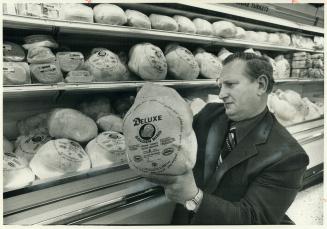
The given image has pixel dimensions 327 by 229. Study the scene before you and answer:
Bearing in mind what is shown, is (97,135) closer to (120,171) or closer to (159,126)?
(120,171)

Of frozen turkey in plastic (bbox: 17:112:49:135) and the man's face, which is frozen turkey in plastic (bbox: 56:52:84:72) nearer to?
frozen turkey in plastic (bbox: 17:112:49:135)

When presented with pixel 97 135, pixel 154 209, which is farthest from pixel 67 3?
pixel 154 209

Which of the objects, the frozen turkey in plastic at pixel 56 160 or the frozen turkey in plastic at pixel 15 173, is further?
the frozen turkey in plastic at pixel 56 160

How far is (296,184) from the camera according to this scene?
168 cm

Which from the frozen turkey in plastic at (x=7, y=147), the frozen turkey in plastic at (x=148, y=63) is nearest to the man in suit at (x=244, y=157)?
the frozen turkey in plastic at (x=148, y=63)

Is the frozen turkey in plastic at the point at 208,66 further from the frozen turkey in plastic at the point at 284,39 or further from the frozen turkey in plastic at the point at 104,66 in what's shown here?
the frozen turkey in plastic at the point at 284,39

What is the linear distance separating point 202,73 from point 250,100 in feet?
2.34

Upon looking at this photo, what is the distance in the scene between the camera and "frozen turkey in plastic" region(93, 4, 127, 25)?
1.91m

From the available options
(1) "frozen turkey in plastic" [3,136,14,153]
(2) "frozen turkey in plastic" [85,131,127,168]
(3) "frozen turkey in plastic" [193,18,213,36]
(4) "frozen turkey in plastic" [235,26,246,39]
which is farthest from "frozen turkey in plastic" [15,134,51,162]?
(4) "frozen turkey in plastic" [235,26,246,39]

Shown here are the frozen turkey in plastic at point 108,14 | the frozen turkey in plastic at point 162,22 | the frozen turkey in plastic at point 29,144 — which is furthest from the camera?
the frozen turkey in plastic at point 162,22

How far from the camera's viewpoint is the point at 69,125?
6.06ft

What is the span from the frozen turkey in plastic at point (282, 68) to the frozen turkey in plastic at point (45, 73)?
1876 mm

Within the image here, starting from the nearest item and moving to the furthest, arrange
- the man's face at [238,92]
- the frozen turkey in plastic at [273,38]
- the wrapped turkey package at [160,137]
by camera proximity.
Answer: the wrapped turkey package at [160,137], the man's face at [238,92], the frozen turkey in plastic at [273,38]

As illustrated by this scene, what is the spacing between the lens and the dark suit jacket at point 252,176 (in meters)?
1.58
